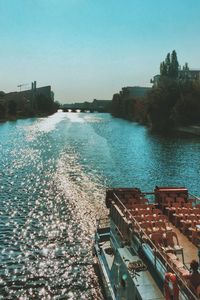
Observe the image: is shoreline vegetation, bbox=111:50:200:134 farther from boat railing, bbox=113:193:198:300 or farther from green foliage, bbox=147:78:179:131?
boat railing, bbox=113:193:198:300

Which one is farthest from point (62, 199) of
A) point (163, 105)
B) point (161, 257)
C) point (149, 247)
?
point (163, 105)

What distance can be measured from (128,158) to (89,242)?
175ft

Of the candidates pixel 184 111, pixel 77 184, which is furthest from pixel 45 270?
pixel 184 111

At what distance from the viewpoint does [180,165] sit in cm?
8075

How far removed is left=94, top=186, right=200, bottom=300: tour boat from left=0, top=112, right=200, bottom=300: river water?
9.89 ft

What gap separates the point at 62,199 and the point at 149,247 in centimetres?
3078

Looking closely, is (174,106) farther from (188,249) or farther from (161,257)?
(161,257)

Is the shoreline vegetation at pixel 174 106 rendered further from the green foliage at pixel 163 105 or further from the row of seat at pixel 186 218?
the row of seat at pixel 186 218

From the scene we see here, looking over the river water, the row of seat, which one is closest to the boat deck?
the row of seat

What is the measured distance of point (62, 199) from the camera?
5209 cm

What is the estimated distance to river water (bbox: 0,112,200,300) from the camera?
1172 inches

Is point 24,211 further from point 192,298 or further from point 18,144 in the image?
point 18,144

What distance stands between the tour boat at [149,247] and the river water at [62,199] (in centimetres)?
301

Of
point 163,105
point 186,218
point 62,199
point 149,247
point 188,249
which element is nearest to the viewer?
point 149,247
